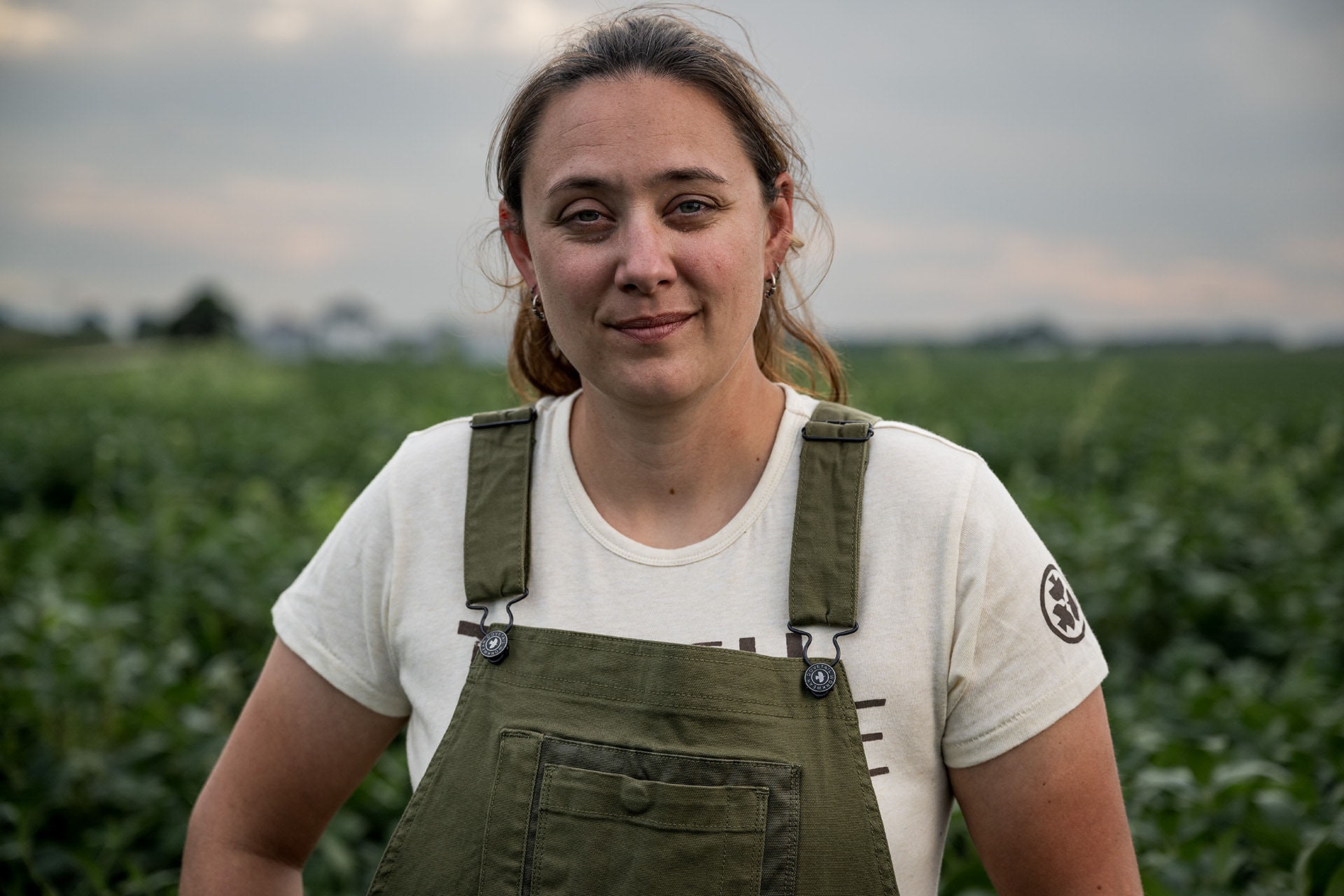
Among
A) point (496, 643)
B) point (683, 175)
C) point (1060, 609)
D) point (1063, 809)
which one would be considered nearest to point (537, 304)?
point (683, 175)

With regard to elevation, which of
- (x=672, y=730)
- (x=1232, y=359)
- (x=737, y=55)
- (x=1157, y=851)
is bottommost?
(x=1157, y=851)

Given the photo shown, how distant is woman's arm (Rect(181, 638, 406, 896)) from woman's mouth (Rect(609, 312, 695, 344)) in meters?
0.69

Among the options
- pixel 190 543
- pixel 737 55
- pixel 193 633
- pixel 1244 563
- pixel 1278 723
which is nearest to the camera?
pixel 737 55

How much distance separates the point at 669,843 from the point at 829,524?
44cm

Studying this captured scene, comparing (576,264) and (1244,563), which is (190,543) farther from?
(1244,563)

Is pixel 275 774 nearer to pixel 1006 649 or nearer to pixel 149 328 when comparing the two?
pixel 1006 649

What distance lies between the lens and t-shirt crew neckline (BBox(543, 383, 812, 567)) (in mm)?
1386

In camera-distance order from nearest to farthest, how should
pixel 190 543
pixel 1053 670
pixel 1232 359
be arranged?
1. pixel 1053 670
2. pixel 190 543
3. pixel 1232 359

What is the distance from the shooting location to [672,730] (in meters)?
1.27

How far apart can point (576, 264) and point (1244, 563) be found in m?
4.37

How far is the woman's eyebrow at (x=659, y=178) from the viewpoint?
133cm

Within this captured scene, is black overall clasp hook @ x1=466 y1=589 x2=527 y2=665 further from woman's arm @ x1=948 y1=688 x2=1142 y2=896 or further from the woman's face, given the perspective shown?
woman's arm @ x1=948 y1=688 x2=1142 y2=896

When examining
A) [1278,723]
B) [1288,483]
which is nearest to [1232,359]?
[1288,483]

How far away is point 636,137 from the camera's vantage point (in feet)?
4.40
